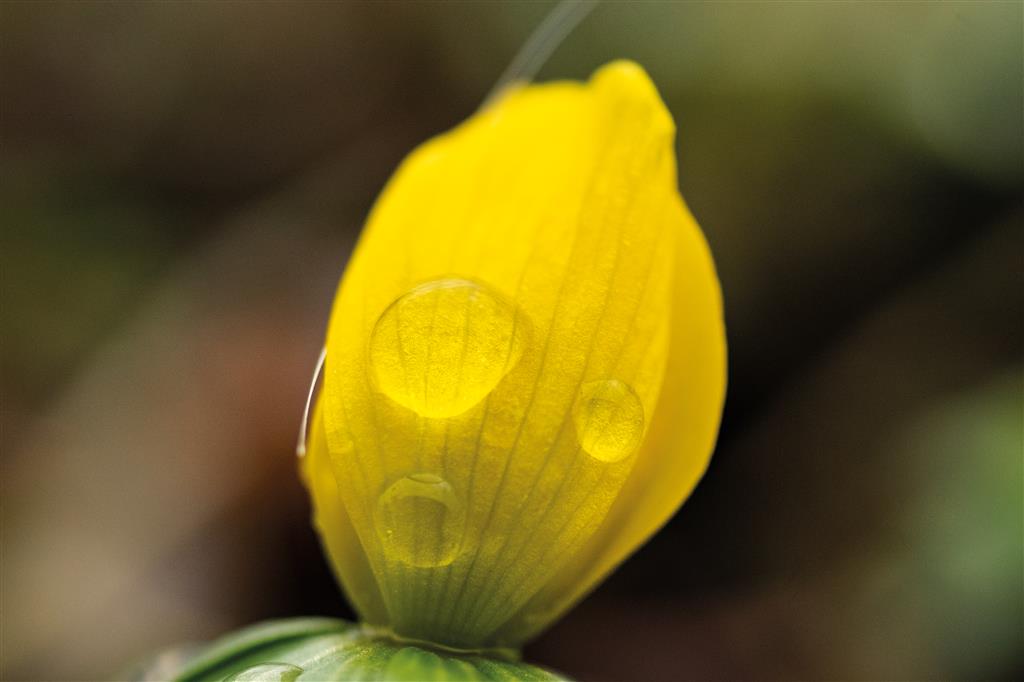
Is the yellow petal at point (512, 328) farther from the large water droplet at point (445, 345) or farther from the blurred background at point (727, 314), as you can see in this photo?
the blurred background at point (727, 314)

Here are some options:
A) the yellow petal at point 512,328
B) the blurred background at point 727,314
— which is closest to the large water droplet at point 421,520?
the yellow petal at point 512,328

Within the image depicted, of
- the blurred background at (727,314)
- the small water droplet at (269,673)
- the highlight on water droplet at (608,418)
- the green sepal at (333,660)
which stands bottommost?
the small water droplet at (269,673)

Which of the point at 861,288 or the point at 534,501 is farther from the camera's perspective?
the point at 861,288

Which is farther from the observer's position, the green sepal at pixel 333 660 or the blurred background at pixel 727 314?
the blurred background at pixel 727 314

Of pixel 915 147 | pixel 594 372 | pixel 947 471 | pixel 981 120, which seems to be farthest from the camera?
pixel 915 147

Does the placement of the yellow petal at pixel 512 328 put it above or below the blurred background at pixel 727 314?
below

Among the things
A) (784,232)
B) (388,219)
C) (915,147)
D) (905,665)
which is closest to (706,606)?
(905,665)

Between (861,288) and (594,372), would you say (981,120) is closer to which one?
(861,288)
